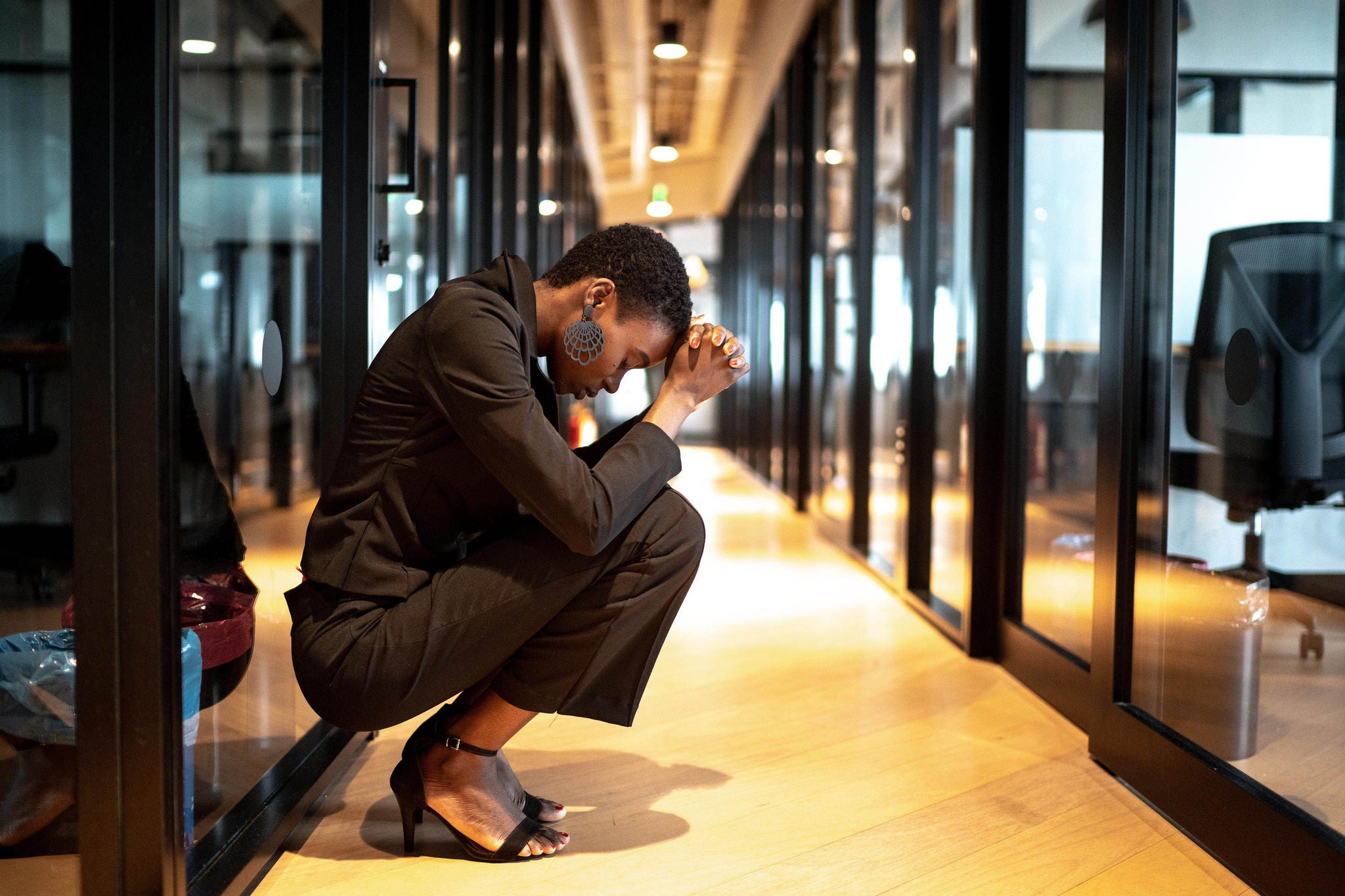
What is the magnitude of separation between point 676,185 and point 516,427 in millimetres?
12435

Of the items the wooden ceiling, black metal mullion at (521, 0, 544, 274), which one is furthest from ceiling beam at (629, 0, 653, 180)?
black metal mullion at (521, 0, 544, 274)

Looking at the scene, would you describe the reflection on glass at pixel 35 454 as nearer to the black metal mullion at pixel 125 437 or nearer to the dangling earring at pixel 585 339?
A: the black metal mullion at pixel 125 437

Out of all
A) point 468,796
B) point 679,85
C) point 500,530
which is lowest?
point 468,796

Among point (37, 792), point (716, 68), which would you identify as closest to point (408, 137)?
point (37, 792)

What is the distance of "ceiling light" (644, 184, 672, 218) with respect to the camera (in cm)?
1182

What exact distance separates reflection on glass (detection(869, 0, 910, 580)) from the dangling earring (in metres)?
2.43

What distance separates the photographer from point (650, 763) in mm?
2127

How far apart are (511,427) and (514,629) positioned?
1.00 ft

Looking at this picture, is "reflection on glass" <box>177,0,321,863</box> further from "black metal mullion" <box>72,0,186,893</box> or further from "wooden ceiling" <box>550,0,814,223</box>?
"wooden ceiling" <box>550,0,814,223</box>

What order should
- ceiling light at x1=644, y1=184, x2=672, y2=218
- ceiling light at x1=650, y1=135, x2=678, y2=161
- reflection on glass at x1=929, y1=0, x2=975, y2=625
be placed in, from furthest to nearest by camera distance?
1. ceiling light at x1=644, y1=184, x2=672, y2=218
2. ceiling light at x1=650, y1=135, x2=678, y2=161
3. reflection on glass at x1=929, y1=0, x2=975, y2=625

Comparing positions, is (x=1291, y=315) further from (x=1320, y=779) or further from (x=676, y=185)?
(x=676, y=185)

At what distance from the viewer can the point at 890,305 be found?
14.6 feet

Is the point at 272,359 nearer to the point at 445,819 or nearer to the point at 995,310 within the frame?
the point at 445,819

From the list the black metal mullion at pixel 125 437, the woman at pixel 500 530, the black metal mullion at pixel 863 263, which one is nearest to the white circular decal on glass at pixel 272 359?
the woman at pixel 500 530
